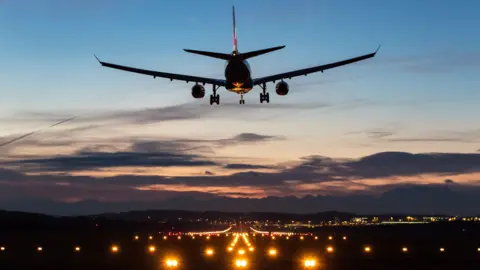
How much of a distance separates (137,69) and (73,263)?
80.2ft

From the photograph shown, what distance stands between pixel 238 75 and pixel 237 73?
9.4 inches

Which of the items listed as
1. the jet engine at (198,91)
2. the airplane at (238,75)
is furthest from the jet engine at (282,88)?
the jet engine at (198,91)

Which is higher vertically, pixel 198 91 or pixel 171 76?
pixel 171 76

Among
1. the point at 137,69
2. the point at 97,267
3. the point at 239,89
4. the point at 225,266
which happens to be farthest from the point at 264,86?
the point at 97,267

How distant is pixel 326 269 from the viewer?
64188 mm

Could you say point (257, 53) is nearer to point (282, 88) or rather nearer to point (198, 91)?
point (282, 88)

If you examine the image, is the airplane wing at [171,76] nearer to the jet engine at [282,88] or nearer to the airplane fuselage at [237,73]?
the airplane fuselage at [237,73]

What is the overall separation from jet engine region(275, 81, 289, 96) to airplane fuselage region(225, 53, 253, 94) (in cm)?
488

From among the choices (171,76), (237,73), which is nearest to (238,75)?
(237,73)

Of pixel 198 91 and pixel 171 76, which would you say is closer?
pixel 198 91

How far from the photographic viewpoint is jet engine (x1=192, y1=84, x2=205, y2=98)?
7738 cm

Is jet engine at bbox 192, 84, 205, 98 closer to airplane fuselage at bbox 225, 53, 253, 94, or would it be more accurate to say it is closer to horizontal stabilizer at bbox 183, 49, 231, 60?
airplane fuselage at bbox 225, 53, 253, 94

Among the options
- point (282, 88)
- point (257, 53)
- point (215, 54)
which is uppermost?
point (215, 54)

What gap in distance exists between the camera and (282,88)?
77.5 m
